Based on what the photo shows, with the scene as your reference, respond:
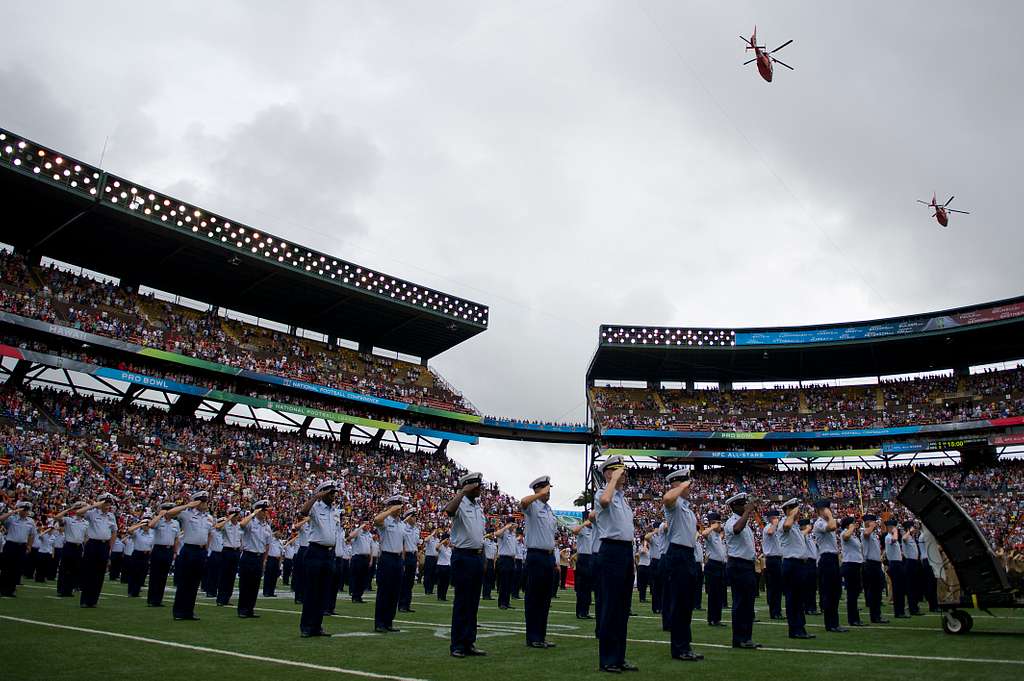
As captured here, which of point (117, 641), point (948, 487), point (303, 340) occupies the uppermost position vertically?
point (303, 340)

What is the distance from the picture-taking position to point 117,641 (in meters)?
8.30

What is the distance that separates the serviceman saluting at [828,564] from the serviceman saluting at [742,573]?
2.41 m

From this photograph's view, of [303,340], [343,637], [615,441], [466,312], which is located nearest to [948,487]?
[615,441]

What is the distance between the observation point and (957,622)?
1052 centimetres

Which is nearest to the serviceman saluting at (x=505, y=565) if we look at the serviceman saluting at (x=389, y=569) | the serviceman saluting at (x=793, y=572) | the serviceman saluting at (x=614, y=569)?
the serviceman saluting at (x=389, y=569)

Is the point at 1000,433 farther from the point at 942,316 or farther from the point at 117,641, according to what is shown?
the point at 117,641

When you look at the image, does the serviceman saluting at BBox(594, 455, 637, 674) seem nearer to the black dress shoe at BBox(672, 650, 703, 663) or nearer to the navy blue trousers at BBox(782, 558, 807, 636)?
the black dress shoe at BBox(672, 650, 703, 663)

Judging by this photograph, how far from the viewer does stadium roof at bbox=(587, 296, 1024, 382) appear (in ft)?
145

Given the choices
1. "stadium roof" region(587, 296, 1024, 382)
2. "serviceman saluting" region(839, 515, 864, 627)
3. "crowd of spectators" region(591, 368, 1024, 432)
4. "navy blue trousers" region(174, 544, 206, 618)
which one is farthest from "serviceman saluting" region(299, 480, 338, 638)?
"crowd of spectators" region(591, 368, 1024, 432)

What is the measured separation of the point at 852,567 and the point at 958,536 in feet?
10.2

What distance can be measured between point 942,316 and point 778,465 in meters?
14.8

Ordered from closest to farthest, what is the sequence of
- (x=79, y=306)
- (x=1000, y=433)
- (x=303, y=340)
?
(x=79, y=306) < (x=1000, y=433) < (x=303, y=340)

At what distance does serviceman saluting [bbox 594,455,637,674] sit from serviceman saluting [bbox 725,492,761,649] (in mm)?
2262

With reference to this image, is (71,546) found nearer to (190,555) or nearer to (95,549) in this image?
(95,549)
